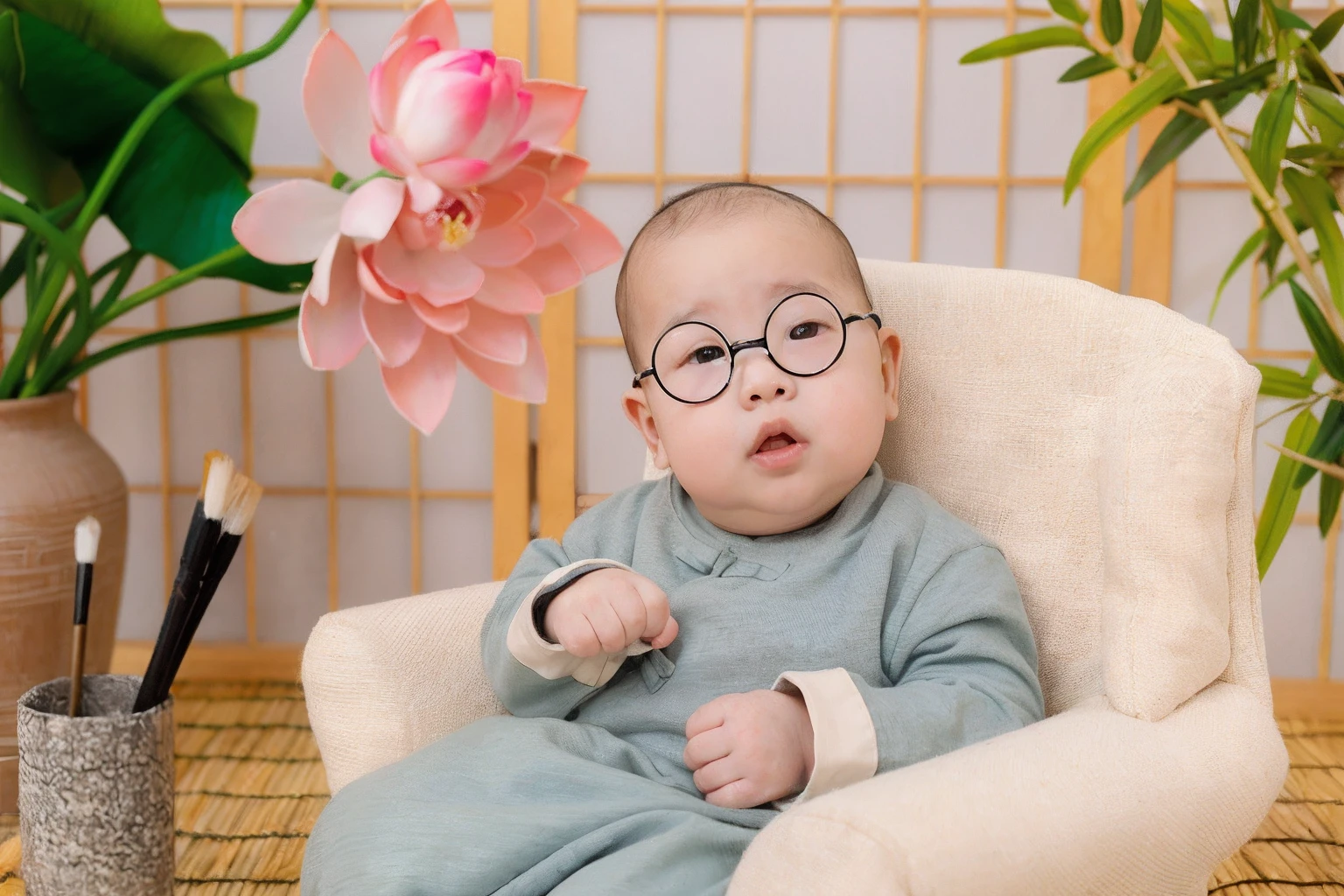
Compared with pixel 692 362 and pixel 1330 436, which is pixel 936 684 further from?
pixel 1330 436

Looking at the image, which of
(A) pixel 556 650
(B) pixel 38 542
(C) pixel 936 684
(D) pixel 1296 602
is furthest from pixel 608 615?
(D) pixel 1296 602

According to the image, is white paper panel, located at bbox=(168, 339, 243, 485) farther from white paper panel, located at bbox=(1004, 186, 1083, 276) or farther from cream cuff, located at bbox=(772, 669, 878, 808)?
cream cuff, located at bbox=(772, 669, 878, 808)

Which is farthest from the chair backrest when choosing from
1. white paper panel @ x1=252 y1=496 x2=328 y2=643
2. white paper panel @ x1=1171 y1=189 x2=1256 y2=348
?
white paper panel @ x1=252 y1=496 x2=328 y2=643

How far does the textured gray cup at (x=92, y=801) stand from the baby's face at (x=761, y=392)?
0.59m

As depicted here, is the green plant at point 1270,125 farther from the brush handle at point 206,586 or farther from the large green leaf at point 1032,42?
the brush handle at point 206,586

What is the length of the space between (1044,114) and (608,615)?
1.41m

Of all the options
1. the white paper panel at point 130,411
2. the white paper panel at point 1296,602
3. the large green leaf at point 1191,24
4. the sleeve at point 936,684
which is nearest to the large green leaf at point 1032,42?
the large green leaf at point 1191,24

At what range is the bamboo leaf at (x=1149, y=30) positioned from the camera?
1310 millimetres

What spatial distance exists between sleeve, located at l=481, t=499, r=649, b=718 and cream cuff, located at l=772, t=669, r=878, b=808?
197 mm

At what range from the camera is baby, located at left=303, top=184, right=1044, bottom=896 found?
0.88 metres

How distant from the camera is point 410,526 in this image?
2.20 metres

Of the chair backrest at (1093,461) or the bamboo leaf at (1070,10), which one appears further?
the bamboo leaf at (1070,10)

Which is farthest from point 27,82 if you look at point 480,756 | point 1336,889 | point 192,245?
point 1336,889

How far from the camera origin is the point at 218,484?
107 centimetres
